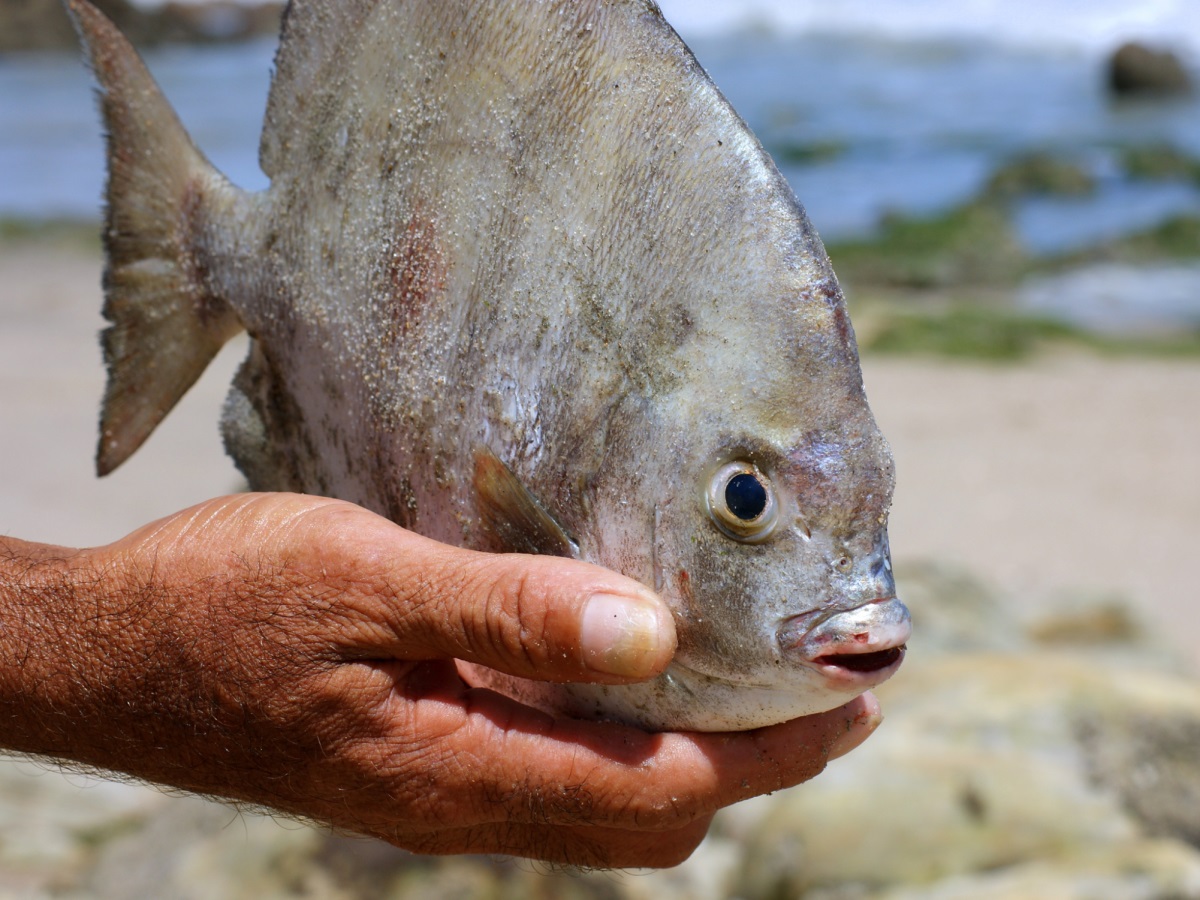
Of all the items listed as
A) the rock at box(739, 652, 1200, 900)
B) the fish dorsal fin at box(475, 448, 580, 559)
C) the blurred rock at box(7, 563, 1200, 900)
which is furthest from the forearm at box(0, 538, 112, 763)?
the rock at box(739, 652, 1200, 900)

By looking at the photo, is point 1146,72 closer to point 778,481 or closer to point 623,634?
point 778,481

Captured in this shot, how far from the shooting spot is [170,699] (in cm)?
188

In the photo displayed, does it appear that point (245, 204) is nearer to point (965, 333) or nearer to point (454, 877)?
point (454, 877)

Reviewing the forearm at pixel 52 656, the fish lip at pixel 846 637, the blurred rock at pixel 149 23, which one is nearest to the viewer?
the fish lip at pixel 846 637

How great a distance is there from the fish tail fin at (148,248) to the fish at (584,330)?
0.35 feet

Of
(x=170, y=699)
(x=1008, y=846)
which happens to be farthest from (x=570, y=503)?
(x=1008, y=846)

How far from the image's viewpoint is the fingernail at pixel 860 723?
5.99 feet

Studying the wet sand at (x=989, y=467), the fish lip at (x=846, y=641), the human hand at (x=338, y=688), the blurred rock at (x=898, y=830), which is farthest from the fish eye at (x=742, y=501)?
the wet sand at (x=989, y=467)

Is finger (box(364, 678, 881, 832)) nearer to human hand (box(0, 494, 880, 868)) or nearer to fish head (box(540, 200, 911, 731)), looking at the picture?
human hand (box(0, 494, 880, 868))

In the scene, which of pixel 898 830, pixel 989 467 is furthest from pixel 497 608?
pixel 989 467

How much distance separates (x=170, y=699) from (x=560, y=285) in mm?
890

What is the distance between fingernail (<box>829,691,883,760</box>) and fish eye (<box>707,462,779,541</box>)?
0.47 m

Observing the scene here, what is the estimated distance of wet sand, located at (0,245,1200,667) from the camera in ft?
27.7

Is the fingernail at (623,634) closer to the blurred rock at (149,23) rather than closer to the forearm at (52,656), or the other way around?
the forearm at (52,656)
